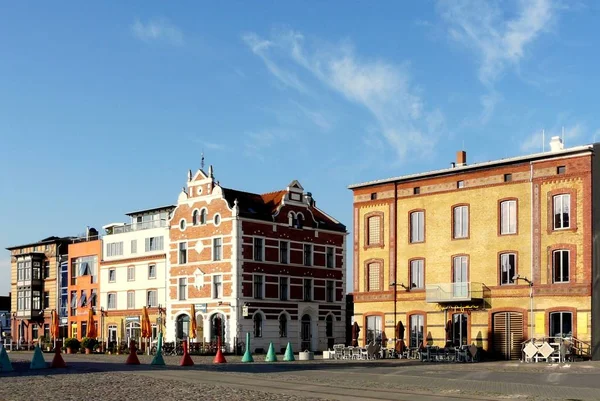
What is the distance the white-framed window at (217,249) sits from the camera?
60438 mm

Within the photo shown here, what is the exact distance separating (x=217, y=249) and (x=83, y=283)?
21188 mm

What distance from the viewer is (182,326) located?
6338 cm

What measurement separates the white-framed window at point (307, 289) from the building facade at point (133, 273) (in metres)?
11.2

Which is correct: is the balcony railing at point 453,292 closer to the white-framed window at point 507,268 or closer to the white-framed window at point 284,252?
the white-framed window at point 507,268

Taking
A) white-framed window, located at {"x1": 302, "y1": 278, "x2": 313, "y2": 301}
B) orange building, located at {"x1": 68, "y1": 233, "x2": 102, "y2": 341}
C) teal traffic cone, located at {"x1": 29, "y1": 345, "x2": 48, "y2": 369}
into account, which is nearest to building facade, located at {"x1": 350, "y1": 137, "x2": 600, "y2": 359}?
white-framed window, located at {"x1": 302, "y1": 278, "x2": 313, "y2": 301}

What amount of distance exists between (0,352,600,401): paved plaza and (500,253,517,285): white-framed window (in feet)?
31.4

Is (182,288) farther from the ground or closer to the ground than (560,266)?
closer to the ground

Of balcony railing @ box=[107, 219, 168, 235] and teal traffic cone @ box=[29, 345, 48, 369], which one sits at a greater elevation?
balcony railing @ box=[107, 219, 168, 235]

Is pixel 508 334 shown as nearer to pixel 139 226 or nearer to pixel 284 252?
pixel 284 252

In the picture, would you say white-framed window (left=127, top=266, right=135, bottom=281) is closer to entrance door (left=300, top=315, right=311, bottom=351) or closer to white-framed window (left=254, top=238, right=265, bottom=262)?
white-framed window (left=254, top=238, right=265, bottom=262)

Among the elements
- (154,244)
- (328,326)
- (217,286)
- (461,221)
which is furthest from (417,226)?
(154,244)

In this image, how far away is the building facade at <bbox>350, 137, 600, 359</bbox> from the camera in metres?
41.9

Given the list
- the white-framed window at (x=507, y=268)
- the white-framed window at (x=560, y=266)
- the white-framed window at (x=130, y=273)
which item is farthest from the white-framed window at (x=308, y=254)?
the white-framed window at (x=560, y=266)

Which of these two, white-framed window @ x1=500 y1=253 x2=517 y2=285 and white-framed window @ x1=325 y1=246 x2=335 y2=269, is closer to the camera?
white-framed window @ x1=500 y1=253 x2=517 y2=285
